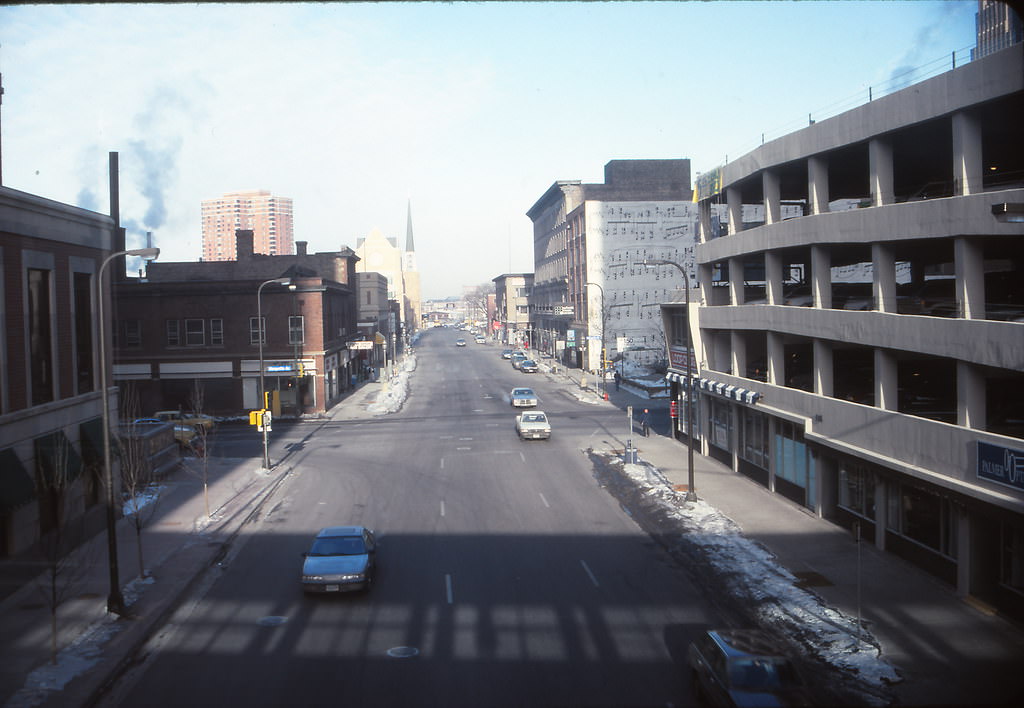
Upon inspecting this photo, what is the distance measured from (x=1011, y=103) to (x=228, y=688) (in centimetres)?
1950

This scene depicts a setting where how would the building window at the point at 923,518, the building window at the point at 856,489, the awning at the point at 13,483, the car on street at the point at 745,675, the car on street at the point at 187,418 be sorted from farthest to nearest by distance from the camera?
the car on street at the point at 187,418, the building window at the point at 856,489, the awning at the point at 13,483, the building window at the point at 923,518, the car on street at the point at 745,675

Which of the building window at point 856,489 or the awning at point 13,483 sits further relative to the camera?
the building window at point 856,489

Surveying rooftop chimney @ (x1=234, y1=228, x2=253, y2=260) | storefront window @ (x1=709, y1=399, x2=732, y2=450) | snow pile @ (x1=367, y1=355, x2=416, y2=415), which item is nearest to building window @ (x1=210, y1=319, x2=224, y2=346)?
snow pile @ (x1=367, y1=355, x2=416, y2=415)

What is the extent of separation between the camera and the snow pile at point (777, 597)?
45.9 ft

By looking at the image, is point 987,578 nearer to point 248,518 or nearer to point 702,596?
point 702,596

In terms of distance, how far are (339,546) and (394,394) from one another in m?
45.8

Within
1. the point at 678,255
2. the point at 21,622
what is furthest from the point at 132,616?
the point at 678,255

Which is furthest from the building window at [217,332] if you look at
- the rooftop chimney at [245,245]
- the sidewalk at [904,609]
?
the sidewalk at [904,609]

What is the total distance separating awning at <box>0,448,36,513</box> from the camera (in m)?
19.1

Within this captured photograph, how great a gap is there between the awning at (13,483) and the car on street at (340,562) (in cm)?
742

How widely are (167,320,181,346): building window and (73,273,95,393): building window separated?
30.8 meters

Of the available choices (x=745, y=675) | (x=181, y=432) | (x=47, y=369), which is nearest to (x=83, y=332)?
(x=47, y=369)

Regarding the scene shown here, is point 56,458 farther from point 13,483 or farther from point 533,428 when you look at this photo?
point 533,428

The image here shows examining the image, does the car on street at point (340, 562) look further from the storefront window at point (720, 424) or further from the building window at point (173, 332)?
the building window at point (173, 332)
